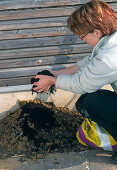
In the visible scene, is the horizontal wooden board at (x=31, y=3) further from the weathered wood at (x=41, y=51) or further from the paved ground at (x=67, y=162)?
the paved ground at (x=67, y=162)

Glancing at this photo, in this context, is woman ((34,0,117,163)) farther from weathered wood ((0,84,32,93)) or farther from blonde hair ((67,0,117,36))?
weathered wood ((0,84,32,93))

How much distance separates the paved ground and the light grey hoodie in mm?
820

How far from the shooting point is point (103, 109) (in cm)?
301

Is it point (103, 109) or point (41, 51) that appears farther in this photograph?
point (41, 51)

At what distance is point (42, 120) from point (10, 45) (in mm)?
1173

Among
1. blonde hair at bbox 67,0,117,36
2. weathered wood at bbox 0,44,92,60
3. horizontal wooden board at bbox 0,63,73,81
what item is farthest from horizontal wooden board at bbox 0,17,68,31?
blonde hair at bbox 67,0,117,36

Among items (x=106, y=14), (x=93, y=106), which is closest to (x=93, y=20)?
(x=106, y=14)

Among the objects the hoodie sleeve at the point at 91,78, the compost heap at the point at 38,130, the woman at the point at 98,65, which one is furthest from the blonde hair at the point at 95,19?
the compost heap at the point at 38,130

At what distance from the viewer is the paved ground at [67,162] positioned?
10.1 ft

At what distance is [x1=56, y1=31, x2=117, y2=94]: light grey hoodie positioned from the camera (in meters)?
2.62

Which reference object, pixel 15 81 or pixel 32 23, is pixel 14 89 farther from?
pixel 32 23

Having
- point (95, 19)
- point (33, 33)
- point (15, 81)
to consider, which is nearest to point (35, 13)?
point (33, 33)

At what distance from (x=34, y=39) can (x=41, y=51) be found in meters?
0.21

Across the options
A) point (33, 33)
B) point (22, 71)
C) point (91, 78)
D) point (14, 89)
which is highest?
point (91, 78)
